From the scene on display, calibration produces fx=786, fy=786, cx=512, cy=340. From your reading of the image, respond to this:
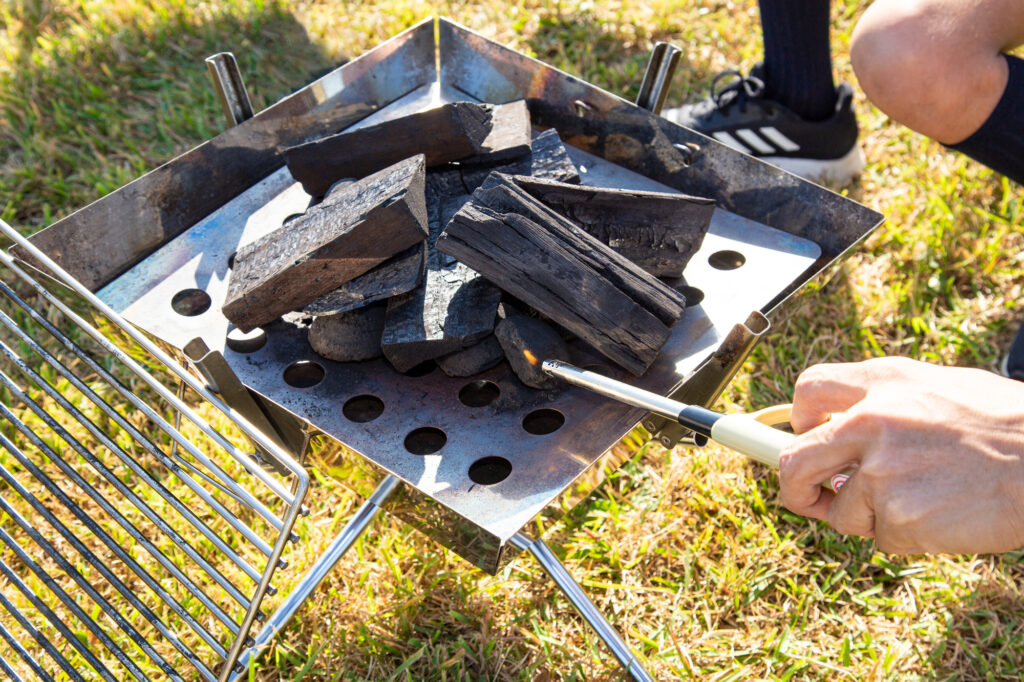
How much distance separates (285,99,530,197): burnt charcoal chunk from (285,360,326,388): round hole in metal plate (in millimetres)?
436

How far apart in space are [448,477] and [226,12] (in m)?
2.93

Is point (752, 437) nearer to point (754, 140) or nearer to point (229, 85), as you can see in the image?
point (229, 85)

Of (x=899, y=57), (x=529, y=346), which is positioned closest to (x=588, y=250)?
(x=529, y=346)

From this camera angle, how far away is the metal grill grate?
1.18 m

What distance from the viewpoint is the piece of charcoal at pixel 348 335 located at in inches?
56.2

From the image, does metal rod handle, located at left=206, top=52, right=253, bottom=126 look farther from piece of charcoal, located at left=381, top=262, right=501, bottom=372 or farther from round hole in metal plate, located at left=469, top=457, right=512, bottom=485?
round hole in metal plate, located at left=469, top=457, right=512, bottom=485

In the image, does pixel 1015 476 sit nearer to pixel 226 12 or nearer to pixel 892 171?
pixel 892 171

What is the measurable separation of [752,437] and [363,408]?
718 millimetres

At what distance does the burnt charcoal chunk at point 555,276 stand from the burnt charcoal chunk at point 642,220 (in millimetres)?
136

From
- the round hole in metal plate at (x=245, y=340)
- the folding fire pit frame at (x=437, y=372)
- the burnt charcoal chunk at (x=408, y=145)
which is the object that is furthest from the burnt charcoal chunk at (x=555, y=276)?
the round hole in metal plate at (x=245, y=340)

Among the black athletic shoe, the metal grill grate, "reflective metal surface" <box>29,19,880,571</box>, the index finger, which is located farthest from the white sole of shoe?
the metal grill grate

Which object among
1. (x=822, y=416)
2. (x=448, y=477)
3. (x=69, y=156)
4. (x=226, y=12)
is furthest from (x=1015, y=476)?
(x=226, y=12)

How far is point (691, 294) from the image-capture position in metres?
1.57

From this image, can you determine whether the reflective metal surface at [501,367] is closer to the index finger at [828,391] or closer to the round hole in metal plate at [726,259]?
the round hole in metal plate at [726,259]
